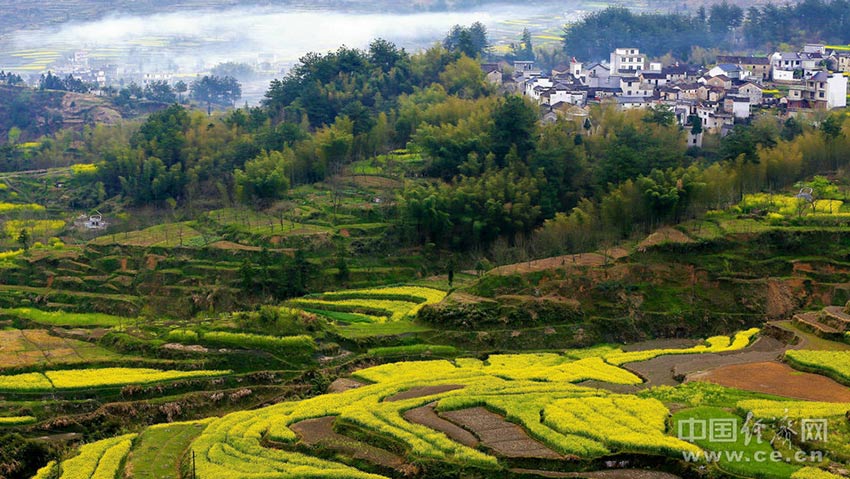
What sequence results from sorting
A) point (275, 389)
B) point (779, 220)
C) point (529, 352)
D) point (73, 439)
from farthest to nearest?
1. point (779, 220)
2. point (529, 352)
3. point (275, 389)
4. point (73, 439)

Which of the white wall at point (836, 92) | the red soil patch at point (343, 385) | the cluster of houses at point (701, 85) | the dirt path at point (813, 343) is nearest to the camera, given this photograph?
the red soil patch at point (343, 385)

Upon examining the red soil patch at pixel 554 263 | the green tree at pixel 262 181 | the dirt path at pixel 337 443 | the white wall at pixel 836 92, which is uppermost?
the white wall at pixel 836 92

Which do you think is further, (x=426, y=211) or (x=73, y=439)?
(x=426, y=211)

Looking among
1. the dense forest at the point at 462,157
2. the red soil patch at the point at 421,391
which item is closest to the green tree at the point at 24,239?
the dense forest at the point at 462,157

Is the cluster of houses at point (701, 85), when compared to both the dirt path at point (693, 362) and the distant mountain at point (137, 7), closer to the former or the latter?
the dirt path at point (693, 362)

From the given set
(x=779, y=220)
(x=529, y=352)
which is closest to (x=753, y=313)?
(x=779, y=220)

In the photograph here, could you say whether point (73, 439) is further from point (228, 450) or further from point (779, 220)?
point (779, 220)

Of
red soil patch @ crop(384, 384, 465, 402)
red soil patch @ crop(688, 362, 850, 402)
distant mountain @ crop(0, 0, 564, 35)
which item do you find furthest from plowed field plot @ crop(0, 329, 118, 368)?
distant mountain @ crop(0, 0, 564, 35)

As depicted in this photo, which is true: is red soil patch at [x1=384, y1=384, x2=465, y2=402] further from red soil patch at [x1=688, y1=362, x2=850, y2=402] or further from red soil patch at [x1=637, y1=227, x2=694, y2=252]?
red soil patch at [x1=637, y1=227, x2=694, y2=252]
